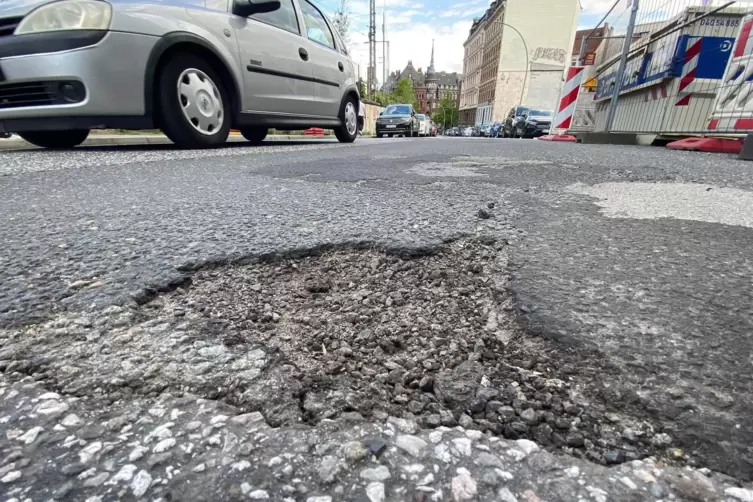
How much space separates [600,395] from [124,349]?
0.88 metres

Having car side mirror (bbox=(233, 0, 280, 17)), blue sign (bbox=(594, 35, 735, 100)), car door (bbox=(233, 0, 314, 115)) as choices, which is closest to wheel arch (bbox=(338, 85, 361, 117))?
car door (bbox=(233, 0, 314, 115))

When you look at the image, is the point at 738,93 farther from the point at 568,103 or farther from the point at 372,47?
the point at 372,47

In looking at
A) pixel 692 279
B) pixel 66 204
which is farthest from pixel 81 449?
pixel 66 204

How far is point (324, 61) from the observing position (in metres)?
5.80

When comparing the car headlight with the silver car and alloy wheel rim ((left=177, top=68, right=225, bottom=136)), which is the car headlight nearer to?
the silver car

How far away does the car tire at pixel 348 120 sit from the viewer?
672 cm

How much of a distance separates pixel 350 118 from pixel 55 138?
4.14 metres

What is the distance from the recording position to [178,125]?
3.99 meters

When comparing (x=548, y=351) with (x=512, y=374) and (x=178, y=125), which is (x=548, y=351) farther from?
(x=178, y=125)

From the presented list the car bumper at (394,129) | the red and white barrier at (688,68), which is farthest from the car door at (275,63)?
the car bumper at (394,129)

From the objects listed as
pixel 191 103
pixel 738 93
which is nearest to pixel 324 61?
pixel 191 103

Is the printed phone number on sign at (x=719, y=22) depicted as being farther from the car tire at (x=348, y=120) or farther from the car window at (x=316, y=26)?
the car window at (x=316, y=26)

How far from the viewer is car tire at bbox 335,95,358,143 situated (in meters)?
6.72

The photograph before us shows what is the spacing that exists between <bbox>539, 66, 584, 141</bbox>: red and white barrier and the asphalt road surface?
29.6ft
